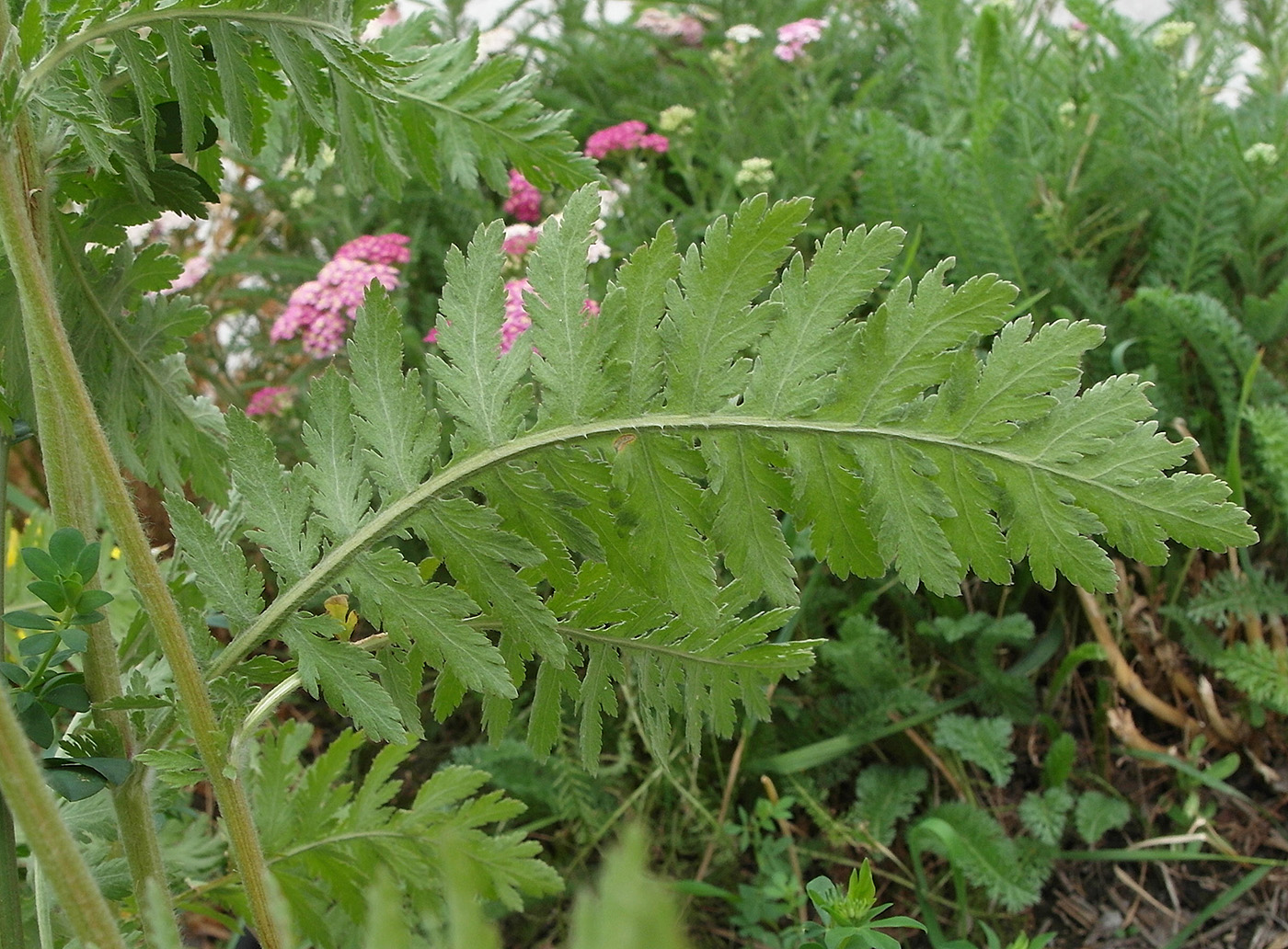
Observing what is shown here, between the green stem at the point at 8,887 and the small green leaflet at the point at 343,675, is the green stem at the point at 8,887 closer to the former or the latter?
the green stem at the point at 8,887

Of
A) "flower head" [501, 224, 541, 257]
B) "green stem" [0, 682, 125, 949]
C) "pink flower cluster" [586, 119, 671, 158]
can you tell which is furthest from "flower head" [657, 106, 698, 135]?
"green stem" [0, 682, 125, 949]

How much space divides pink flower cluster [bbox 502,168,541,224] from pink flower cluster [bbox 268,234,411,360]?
0.28 meters

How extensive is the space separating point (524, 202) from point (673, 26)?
725 mm

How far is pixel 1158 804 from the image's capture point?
152 cm

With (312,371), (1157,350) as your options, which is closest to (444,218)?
(312,371)

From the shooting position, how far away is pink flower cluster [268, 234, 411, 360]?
5.56 ft

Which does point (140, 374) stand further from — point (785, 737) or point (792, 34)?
point (792, 34)

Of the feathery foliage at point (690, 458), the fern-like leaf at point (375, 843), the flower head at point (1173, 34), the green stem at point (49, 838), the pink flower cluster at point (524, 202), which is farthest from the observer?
the pink flower cluster at point (524, 202)

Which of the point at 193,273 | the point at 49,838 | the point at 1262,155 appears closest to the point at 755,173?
the point at 1262,155

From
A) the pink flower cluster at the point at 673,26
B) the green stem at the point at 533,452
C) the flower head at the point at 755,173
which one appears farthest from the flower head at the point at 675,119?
the green stem at the point at 533,452

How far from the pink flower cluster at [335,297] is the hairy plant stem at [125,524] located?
1167mm

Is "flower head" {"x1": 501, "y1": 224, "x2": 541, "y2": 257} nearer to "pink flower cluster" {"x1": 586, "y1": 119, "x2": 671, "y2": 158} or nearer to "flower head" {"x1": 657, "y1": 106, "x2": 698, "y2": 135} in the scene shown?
"pink flower cluster" {"x1": 586, "y1": 119, "x2": 671, "y2": 158}

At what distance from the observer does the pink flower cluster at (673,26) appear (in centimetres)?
251

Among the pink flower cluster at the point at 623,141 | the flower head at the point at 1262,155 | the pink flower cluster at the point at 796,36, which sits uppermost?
the flower head at the point at 1262,155
